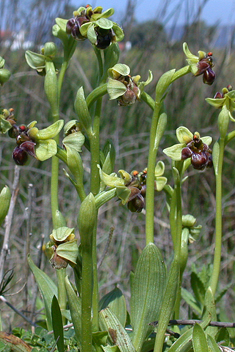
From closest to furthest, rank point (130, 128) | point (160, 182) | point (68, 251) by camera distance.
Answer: point (68, 251), point (160, 182), point (130, 128)

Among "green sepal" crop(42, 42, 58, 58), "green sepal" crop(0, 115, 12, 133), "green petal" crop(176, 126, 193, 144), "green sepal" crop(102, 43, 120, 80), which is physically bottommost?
"green sepal" crop(0, 115, 12, 133)

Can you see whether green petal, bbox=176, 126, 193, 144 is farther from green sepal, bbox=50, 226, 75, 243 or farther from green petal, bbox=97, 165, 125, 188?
green sepal, bbox=50, 226, 75, 243

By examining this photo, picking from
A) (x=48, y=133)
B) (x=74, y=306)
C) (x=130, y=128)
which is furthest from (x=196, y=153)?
(x=130, y=128)

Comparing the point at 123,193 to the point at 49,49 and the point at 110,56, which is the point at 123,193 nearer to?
the point at 110,56

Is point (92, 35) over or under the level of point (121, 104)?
over

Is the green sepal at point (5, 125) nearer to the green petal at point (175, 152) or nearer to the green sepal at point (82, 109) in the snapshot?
the green sepal at point (82, 109)

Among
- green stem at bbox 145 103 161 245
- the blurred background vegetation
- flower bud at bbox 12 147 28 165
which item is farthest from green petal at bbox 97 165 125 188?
the blurred background vegetation

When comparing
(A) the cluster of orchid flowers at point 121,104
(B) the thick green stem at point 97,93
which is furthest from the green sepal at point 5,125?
(B) the thick green stem at point 97,93
